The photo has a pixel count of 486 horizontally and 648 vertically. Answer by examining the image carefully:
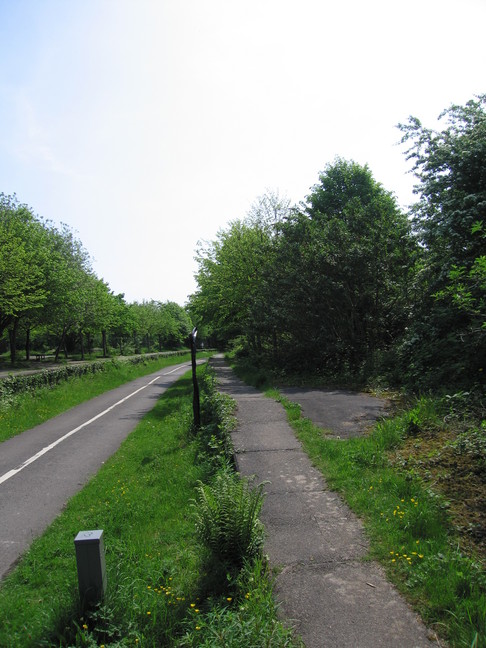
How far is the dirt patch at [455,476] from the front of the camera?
350 centimetres

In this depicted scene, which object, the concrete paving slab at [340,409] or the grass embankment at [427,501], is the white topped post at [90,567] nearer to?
the grass embankment at [427,501]

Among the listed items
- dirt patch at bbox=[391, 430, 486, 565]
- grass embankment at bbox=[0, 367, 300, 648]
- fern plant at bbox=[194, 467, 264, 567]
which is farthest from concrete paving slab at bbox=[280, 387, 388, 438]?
fern plant at bbox=[194, 467, 264, 567]

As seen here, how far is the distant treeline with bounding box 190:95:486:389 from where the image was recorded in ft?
29.1

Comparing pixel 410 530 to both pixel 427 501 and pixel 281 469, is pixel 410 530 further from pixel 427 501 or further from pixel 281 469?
pixel 281 469

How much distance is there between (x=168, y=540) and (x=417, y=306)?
9446 millimetres

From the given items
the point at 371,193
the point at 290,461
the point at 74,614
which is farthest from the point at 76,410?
the point at 371,193

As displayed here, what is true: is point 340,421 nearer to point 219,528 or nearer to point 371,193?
point 219,528

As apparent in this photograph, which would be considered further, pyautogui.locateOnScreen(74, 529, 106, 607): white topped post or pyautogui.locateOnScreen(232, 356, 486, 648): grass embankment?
pyautogui.locateOnScreen(74, 529, 106, 607): white topped post

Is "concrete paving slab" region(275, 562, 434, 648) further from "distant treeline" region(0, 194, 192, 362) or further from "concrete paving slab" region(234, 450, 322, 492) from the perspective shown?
"distant treeline" region(0, 194, 192, 362)

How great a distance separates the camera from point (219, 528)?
3.71 metres

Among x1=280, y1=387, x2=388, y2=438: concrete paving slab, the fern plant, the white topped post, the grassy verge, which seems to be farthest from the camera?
the grassy verge

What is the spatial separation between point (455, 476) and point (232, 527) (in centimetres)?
244

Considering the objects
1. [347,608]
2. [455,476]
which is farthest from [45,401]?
[347,608]

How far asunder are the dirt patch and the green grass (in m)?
0.11
